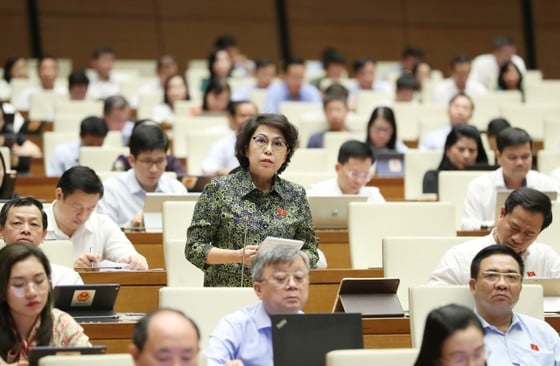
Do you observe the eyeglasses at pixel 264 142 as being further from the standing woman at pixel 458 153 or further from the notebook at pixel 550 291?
the standing woman at pixel 458 153

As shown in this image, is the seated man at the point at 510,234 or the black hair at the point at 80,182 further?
the black hair at the point at 80,182

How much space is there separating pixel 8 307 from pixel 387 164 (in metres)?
4.95

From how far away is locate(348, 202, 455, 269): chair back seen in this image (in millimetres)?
6445

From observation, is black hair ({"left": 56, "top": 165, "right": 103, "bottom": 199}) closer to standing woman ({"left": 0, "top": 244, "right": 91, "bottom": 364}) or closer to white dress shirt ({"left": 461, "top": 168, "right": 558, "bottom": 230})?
standing woman ({"left": 0, "top": 244, "right": 91, "bottom": 364})

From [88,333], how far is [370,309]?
1.09m

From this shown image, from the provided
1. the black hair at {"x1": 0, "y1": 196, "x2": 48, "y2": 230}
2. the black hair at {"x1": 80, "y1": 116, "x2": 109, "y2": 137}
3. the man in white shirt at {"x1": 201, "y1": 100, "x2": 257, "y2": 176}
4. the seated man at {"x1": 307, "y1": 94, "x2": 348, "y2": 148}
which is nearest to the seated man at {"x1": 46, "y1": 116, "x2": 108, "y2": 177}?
the black hair at {"x1": 80, "y1": 116, "x2": 109, "y2": 137}

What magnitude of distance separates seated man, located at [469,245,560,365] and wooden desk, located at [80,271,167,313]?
5.42ft

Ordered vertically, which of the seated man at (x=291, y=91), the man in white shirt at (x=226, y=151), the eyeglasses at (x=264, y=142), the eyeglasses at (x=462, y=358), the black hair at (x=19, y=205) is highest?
the seated man at (x=291, y=91)

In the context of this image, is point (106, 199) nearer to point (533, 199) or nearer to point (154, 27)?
point (533, 199)

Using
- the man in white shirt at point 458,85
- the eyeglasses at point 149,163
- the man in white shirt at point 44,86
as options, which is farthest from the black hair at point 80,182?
the man in white shirt at point 458,85

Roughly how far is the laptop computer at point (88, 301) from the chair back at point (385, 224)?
176 centimetres

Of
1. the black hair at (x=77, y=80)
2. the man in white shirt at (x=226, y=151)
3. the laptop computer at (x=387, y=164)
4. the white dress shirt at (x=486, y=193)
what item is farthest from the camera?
the black hair at (x=77, y=80)

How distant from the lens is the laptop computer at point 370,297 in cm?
503

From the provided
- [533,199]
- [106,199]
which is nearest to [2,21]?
[106,199]
